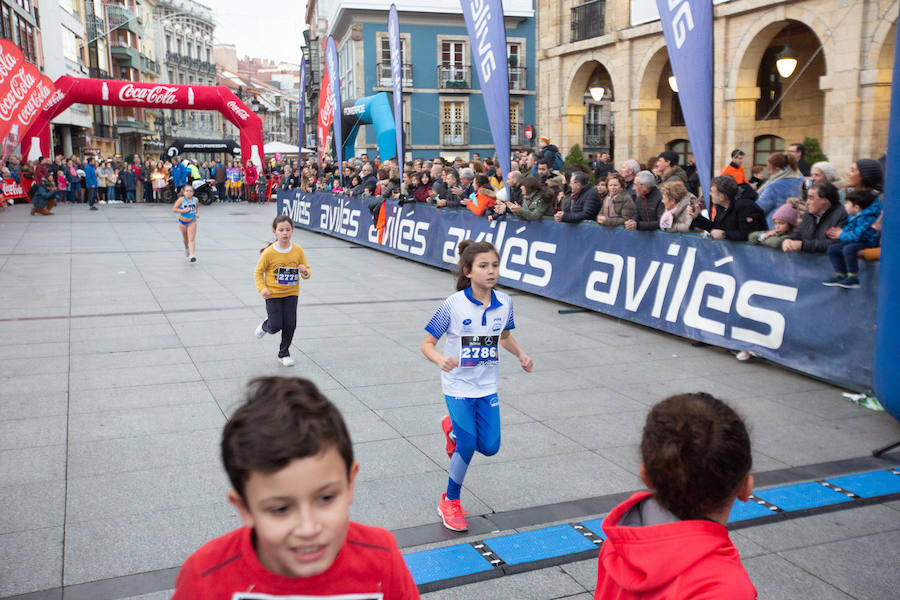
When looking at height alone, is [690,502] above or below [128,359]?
above

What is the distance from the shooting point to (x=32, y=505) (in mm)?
4516

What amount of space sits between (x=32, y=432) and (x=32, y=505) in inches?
55.3

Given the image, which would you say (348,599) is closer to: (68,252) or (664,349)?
(664,349)

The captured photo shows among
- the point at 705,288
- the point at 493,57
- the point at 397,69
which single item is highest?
the point at 397,69

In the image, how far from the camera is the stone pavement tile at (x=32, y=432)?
18.0ft

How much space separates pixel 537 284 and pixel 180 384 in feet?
19.4

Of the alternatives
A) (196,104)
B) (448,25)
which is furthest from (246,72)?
(196,104)

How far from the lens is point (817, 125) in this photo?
20000mm

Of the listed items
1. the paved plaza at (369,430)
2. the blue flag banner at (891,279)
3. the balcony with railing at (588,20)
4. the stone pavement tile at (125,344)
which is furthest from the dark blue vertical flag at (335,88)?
the blue flag banner at (891,279)

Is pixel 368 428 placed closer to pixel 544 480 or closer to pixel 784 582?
pixel 544 480

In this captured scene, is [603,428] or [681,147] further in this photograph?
[681,147]

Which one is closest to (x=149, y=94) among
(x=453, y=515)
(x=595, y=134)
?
(x=595, y=134)

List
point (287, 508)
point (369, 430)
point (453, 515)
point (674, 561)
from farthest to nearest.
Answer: point (369, 430) < point (453, 515) < point (674, 561) < point (287, 508)

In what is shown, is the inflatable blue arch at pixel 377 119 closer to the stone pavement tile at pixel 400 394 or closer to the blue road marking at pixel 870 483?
the stone pavement tile at pixel 400 394
